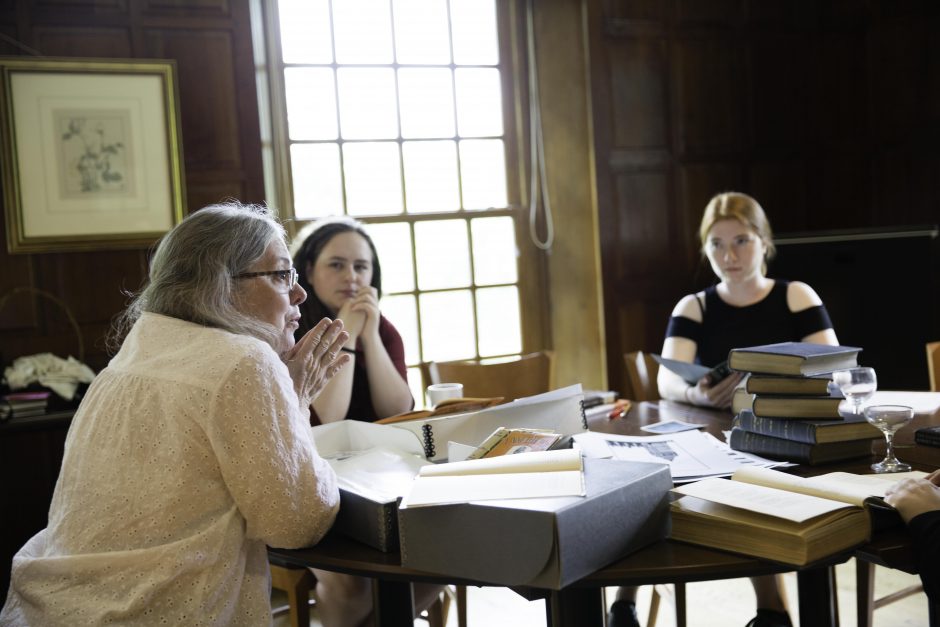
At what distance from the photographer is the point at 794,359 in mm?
1654

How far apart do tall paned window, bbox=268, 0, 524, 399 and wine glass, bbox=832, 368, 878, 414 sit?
268 centimetres

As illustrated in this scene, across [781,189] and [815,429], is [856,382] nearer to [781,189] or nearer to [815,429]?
[815,429]

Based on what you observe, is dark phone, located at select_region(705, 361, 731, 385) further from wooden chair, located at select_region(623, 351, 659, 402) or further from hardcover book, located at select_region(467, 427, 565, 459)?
hardcover book, located at select_region(467, 427, 565, 459)

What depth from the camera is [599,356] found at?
4453mm

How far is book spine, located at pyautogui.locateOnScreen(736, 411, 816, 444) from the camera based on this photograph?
1.59 m

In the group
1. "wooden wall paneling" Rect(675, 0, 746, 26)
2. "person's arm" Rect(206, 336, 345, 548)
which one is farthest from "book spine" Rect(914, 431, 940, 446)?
"wooden wall paneling" Rect(675, 0, 746, 26)

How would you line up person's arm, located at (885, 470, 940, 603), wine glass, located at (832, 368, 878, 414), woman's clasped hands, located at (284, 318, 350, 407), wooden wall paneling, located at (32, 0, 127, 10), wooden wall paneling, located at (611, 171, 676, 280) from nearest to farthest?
person's arm, located at (885, 470, 940, 603)
woman's clasped hands, located at (284, 318, 350, 407)
wine glass, located at (832, 368, 878, 414)
wooden wall paneling, located at (32, 0, 127, 10)
wooden wall paneling, located at (611, 171, 676, 280)

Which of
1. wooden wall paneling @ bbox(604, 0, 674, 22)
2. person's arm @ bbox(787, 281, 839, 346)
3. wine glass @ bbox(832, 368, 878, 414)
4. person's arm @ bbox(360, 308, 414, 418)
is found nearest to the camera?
wine glass @ bbox(832, 368, 878, 414)

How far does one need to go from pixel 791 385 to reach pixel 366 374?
4.14ft

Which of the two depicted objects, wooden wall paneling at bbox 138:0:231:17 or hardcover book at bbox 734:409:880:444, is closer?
hardcover book at bbox 734:409:880:444

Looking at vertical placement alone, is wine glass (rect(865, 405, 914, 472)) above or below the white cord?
below

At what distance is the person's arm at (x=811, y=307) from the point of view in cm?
276

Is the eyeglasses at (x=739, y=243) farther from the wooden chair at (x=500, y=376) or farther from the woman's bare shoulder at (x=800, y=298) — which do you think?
the wooden chair at (x=500, y=376)

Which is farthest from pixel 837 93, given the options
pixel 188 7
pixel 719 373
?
pixel 188 7
